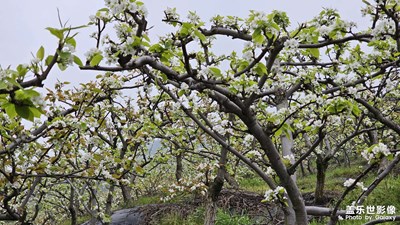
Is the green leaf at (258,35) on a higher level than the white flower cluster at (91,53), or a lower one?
higher

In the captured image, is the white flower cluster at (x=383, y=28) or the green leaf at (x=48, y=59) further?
the white flower cluster at (x=383, y=28)

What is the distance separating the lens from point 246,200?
9.37 metres

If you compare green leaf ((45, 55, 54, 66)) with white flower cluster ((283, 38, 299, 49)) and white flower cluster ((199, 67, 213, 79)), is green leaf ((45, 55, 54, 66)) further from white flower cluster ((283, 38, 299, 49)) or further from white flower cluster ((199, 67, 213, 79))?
white flower cluster ((283, 38, 299, 49))

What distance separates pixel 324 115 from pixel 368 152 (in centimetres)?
41

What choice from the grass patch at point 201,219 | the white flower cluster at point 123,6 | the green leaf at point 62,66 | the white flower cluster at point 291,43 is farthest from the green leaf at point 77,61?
the grass patch at point 201,219

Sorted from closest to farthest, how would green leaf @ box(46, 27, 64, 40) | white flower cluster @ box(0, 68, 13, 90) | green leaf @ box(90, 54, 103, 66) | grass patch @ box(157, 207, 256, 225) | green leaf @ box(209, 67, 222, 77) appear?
1. white flower cluster @ box(0, 68, 13, 90)
2. green leaf @ box(46, 27, 64, 40)
3. green leaf @ box(90, 54, 103, 66)
4. green leaf @ box(209, 67, 222, 77)
5. grass patch @ box(157, 207, 256, 225)

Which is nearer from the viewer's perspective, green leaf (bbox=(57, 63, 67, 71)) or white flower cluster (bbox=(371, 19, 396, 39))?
Answer: green leaf (bbox=(57, 63, 67, 71))

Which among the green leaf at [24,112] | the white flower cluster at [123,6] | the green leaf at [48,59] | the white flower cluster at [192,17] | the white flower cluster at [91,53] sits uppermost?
the white flower cluster at [192,17]

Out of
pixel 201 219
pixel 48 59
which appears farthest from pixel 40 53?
pixel 201 219

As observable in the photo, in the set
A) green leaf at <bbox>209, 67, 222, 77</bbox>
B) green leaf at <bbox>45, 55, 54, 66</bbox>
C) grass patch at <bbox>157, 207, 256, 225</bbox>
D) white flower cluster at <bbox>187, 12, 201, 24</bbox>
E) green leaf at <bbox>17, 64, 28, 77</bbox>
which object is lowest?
grass patch at <bbox>157, 207, 256, 225</bbox>

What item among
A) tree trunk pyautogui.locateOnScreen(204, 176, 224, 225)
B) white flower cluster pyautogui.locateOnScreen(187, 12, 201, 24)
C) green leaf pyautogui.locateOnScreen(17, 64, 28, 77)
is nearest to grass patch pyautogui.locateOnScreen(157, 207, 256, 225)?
tree trunk pyautogui.locateOnScreen(204, 176, 224, 225)

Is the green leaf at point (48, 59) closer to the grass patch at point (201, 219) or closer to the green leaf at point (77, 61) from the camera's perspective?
→ the green leaf at point (77, 61)

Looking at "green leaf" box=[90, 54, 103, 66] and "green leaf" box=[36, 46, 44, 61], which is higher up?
"green leaf" box=[90, 54, 103, 66]

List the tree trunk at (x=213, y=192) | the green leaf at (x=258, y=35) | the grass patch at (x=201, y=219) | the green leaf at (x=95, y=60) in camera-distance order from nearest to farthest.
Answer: the green leaf at (x=95, y=60), the green leaf at (x=258, y=35), the tree trunk at (x=213, y=192), the grass patch at (x=201, y=219)
